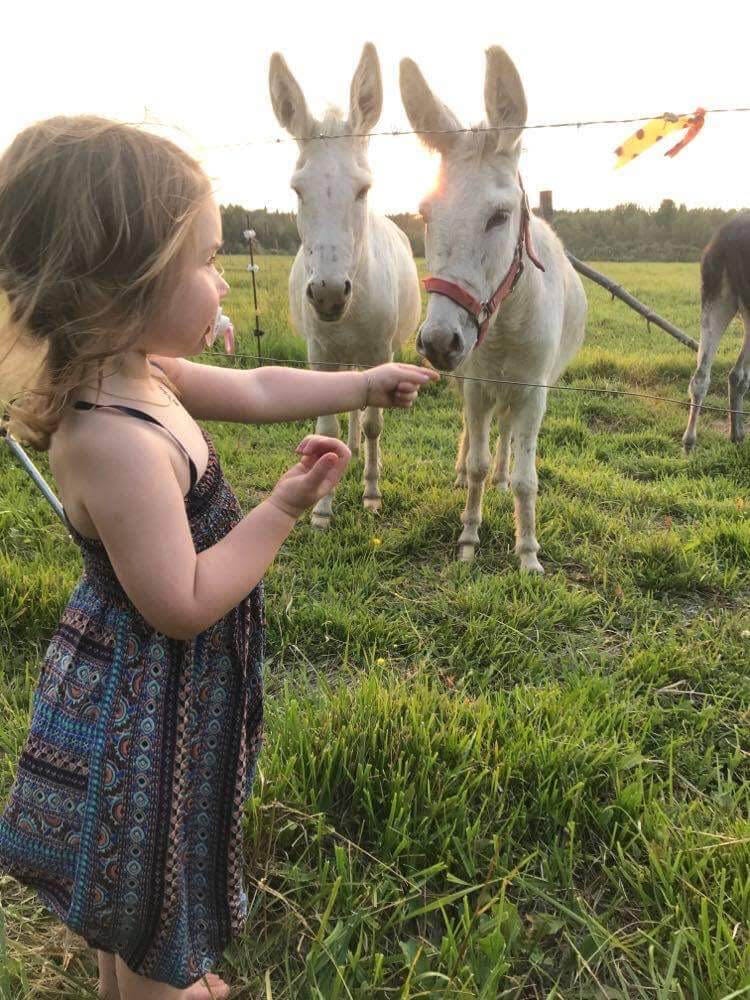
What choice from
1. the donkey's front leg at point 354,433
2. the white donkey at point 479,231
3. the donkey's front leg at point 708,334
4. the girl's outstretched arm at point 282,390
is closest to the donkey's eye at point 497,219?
the white donkey at point 479,231

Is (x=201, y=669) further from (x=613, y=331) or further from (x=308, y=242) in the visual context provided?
(x=613, y=331)

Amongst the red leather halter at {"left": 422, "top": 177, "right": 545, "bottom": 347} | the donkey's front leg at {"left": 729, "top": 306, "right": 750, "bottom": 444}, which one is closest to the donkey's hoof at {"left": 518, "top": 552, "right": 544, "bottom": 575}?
the red leather halter at {"left": 422, "top": 177, "right": 545, "bottom": 347}

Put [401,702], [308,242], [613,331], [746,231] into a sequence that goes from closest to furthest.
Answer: [401,702] < [308,242] < [746,231] < [613,331]

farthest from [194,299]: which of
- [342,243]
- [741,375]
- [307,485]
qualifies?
[741,375]

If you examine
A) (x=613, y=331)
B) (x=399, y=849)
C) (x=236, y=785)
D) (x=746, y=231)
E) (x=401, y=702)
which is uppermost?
(x=746, y=231)

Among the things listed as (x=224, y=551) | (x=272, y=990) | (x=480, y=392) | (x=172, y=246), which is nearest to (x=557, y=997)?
(x=272, y=990)

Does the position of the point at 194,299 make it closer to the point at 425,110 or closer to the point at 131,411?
the point at 131,411

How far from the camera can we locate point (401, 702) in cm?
198

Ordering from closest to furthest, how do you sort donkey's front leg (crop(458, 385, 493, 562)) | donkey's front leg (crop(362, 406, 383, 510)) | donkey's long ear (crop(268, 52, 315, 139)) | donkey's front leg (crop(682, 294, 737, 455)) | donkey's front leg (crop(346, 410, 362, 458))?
donkey's long ear (crop(268, 52, 315, 139)) < donkey's front leg (crop(458, 385, 493, 562)) < donkey's front leg (crop(362, 406, 383, 510)) < donkey's front leg (crop(346, 410, 362, 458)) < donkey's front leg (crop(682, 294, 737, 455))

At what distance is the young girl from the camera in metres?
0.96

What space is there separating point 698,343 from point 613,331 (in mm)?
1008

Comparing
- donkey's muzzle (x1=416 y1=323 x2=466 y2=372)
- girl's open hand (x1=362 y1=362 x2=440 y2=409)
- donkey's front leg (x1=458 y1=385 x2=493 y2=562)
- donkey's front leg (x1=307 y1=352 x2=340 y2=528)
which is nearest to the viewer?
girl's open hand (x1=362 y1=362 x2=440 y2=409)

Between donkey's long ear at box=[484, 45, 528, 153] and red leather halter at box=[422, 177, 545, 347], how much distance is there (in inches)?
8.3

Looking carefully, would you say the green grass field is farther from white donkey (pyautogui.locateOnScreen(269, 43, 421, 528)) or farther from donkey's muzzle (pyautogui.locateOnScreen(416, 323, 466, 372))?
donkey's muzzle (pyautogui.locateOnScreen(416, 323, 466, 372))
